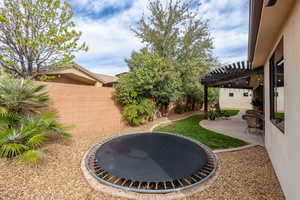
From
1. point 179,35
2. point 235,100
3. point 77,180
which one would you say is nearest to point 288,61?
point 77,180

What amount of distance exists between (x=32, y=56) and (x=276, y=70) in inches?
371

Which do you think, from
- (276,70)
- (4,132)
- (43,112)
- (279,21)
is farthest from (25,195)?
(276,70)

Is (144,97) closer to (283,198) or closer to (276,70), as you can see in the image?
(276,70)

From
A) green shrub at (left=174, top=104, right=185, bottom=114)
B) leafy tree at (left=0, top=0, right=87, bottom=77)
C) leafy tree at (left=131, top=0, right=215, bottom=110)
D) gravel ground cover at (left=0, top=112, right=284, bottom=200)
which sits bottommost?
gravel ground cover at (left=0, top=112, right=284, bottom=200)

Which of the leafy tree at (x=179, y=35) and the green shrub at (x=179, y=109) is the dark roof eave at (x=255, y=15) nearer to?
the leafy tree at (x=179, y=35)

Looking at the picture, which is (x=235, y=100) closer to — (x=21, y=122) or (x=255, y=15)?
(x=255, y=15)

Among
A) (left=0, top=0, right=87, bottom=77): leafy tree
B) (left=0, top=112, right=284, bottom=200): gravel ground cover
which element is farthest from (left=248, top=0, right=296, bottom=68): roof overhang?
(left=0, top=0, right=87, bottom=77): leafy tree

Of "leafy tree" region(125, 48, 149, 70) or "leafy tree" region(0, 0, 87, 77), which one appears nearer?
"leafy tree" region(0, 0, 87, 77)

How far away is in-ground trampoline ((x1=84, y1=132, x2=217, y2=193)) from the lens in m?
2.74

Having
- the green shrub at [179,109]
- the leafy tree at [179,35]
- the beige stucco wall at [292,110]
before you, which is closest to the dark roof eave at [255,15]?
the beige stucco wall at [292,110]

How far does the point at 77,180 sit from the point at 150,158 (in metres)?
1.80

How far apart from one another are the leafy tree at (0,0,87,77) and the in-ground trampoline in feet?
16.9

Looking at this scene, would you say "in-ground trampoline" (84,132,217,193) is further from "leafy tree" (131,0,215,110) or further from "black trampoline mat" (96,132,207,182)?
"leafy tree" (131,0,215,110)

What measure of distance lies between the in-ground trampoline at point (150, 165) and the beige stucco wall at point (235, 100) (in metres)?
20.4
